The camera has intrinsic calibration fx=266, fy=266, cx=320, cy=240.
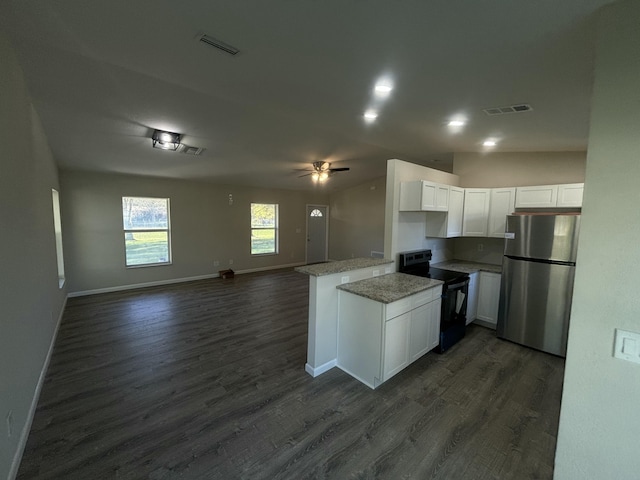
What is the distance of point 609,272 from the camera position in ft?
3.85

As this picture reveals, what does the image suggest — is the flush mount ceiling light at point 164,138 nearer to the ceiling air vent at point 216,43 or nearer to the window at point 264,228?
the ceiling air vent at point 216,43

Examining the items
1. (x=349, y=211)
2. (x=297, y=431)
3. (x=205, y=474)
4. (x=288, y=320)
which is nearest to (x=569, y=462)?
(x=297, y=431)

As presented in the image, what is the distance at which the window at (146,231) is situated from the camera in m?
5.64

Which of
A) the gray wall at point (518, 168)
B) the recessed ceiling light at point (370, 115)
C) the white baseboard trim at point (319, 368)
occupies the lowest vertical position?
the white baseboard trim at point (319, 368)

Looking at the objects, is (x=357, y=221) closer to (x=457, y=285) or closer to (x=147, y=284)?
(x=457, y=285)

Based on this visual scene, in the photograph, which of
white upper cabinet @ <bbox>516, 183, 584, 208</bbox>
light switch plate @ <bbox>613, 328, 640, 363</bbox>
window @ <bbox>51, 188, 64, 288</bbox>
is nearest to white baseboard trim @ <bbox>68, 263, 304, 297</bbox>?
window @ <bbox>51, 188, 64, 288</bbox>

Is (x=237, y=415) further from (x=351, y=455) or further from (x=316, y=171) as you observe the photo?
(x=316, y=171)

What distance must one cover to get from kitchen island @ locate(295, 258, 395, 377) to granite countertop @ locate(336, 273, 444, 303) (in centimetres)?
12

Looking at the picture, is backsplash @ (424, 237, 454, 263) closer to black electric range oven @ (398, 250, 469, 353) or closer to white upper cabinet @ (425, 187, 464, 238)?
white upper cabinet @ (425, 187, 464, 238)

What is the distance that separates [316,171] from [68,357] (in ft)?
15.6

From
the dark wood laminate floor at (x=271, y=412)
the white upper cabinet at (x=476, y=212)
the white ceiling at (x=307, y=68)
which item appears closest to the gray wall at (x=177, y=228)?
the white ceiling at (x=307, y=68)

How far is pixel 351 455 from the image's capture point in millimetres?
1821

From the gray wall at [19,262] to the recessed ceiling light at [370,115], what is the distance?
2.75 metres

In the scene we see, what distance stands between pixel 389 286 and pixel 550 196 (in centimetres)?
272
